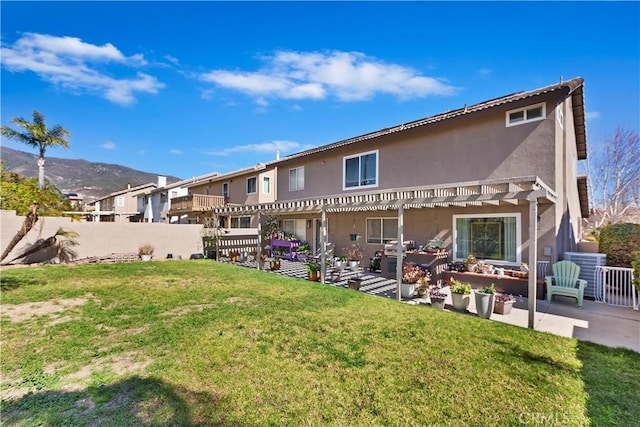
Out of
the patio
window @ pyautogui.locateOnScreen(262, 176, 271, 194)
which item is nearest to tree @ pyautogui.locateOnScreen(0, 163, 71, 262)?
the patio

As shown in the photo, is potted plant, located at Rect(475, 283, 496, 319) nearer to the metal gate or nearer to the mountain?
the metal gate

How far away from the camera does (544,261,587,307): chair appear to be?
8.41 metres

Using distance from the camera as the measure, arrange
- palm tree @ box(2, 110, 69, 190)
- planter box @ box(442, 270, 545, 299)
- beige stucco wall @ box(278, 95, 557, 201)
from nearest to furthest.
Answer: planter box @ box(442, 270, 545, 299)
beige stucco wall @ box(278, 95, 557, 201)
palm tree @ box(2, 110, 69, 190)

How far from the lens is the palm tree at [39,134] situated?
66.2ft

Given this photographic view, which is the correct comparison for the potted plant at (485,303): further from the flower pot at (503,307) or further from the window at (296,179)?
the window at (296,179)

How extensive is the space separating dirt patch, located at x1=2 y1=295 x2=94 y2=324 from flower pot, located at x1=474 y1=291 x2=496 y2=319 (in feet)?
31.3

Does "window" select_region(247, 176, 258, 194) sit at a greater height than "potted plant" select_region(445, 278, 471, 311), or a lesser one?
greater

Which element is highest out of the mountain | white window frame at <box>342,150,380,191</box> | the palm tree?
the mountain

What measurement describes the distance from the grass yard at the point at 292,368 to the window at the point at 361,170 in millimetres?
8422

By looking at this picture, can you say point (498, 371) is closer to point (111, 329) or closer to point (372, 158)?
point (111, 329)

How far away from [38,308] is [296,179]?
13941 mm

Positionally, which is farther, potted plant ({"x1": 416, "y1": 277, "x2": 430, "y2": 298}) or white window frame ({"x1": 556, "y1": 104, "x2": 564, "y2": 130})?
white window frame ({"x1": 556, "y1": 104, "x2": 564, "y2": 130})

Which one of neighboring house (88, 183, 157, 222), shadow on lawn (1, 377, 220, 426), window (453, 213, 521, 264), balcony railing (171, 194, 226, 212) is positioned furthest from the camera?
neighboring house (88, 183, 157, 222)

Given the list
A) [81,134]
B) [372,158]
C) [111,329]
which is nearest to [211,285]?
[111,329]
